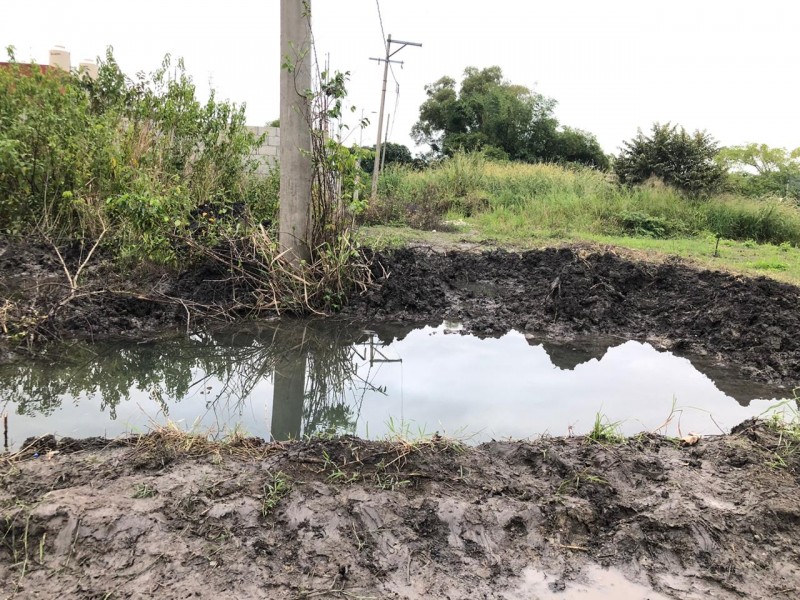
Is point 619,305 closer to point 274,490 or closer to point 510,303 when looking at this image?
point 510,303

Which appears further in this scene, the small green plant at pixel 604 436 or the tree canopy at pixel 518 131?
the tree canopy at pixel 518 131

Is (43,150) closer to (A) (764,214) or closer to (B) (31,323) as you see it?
(B) (31,323)

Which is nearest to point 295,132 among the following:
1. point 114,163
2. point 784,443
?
point 114,163

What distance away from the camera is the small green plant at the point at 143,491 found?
99.4 inches

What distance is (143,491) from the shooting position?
255 centimetres

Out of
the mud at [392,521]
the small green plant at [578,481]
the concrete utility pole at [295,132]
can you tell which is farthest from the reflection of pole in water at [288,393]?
the small green plant at [578,481]

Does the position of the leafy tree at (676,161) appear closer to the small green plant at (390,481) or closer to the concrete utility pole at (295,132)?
the concrete utility pole at (295,132)

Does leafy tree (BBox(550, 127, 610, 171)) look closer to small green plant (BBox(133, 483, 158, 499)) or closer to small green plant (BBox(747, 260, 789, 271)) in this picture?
small green plant (BBox(747, 260, 789, 271))

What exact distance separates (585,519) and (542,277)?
5.67 m

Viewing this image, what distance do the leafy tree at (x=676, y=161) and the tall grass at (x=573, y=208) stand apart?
947 mm

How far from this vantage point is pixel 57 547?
224 cm

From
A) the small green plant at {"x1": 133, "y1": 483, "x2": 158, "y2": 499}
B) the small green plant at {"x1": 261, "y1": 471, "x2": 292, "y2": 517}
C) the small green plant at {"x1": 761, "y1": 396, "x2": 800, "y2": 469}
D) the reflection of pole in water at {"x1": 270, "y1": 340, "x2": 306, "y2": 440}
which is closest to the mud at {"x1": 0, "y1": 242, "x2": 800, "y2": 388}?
the reflection of pole in water at {"x1": 270, "y1": 340, "x2": 306, "y2": 440}

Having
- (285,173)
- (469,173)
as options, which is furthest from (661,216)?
(285,173)

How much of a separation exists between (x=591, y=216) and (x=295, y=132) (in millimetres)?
9581
